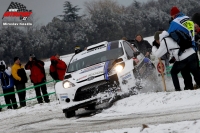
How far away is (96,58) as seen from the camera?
1019cm

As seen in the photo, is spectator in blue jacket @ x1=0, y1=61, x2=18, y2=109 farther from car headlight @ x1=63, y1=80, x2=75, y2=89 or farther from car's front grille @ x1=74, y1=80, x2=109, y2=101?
car's front grille @ x1=74, y1=80, x2=109, y2=101

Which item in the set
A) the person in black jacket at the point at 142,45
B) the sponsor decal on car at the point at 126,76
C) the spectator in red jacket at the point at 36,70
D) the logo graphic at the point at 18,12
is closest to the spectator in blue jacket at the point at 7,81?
the spectator in red jacket at the point at 36,70

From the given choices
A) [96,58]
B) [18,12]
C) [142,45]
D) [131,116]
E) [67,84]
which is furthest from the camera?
[18,12]

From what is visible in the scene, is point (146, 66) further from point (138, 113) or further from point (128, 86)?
point (138, 113)

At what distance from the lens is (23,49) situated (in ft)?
118

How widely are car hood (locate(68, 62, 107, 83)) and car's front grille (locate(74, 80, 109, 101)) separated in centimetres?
24

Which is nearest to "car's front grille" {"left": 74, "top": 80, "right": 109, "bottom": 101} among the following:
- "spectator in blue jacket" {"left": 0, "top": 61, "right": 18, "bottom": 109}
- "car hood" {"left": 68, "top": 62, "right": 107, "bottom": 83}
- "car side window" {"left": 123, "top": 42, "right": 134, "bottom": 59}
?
"car hood" {"left": 68, "top": 62, "right": 107, "bottom": 83}

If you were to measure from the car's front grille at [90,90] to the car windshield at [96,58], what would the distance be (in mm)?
1412

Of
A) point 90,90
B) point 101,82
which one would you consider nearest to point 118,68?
point 101,82

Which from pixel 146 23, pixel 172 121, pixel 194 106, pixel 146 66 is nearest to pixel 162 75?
pixel 146 66

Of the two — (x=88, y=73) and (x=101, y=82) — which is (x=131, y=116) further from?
(x=88, y=73)

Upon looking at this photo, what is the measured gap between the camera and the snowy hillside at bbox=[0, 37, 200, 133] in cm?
557

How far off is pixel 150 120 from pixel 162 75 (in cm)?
393

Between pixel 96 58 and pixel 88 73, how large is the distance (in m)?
1.26
